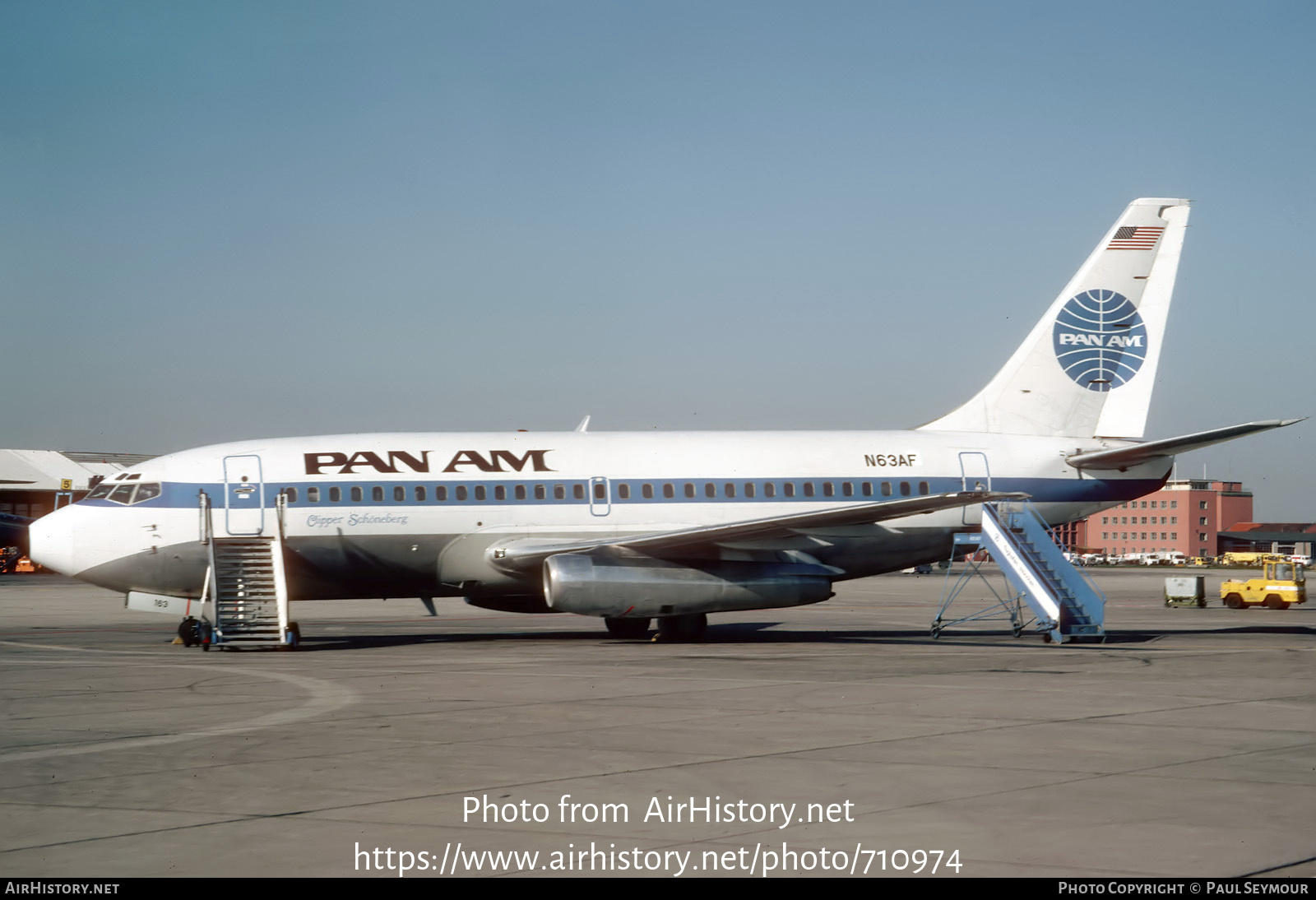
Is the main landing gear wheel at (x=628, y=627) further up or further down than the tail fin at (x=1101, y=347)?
further down

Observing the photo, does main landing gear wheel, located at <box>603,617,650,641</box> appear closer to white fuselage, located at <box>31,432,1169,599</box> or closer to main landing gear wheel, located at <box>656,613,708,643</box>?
main landing gear wheel, located at <box>656,613,708,643</box>

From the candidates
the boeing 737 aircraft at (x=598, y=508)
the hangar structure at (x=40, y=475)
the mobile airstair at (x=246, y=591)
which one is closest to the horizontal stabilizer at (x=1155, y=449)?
the boeing 737 aircraft at (x=598, y=508)

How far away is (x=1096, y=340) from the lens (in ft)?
101

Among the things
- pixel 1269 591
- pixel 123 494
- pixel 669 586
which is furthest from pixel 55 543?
pixel 1269 591

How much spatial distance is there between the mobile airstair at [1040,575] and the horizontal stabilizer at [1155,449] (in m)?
1.89

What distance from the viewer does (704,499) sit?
27.7 meters

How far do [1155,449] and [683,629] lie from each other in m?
10.9

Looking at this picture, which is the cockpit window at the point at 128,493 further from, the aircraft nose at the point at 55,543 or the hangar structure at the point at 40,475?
the hangar structure at the point at 40,475

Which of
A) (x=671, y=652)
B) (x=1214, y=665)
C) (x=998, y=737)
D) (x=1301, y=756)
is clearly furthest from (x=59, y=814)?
(x=1214, y=665)

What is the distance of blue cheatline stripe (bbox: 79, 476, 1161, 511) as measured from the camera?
26.3 metres

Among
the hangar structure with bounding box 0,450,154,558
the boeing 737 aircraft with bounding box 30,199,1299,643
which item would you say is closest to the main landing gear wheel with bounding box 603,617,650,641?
the boeing 737 aircraft with bounding box 30,199,1299,643

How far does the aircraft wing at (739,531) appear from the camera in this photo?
24.2m
